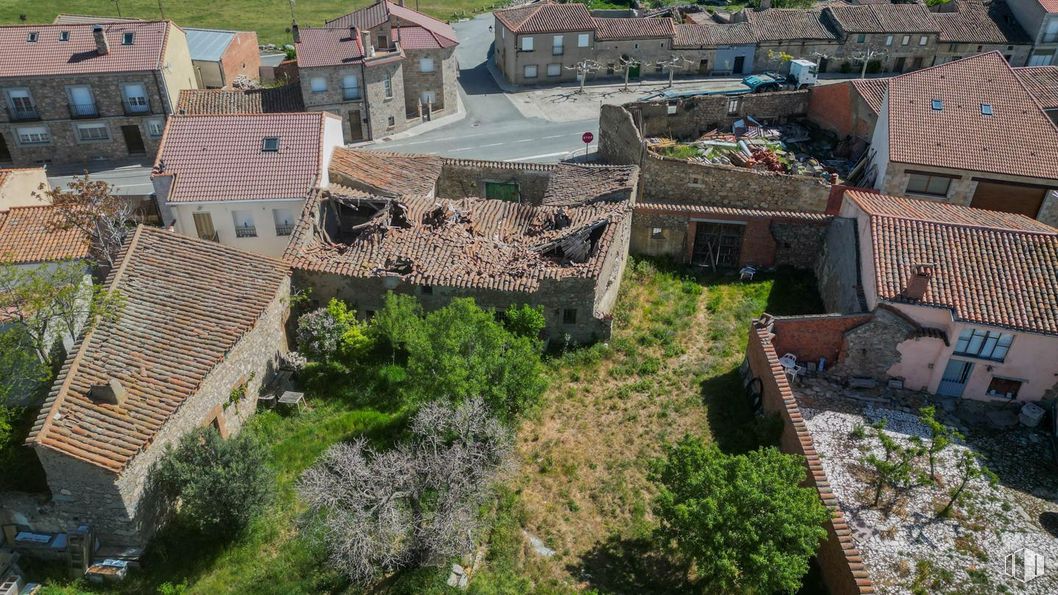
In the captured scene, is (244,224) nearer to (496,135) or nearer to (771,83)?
(496,135)

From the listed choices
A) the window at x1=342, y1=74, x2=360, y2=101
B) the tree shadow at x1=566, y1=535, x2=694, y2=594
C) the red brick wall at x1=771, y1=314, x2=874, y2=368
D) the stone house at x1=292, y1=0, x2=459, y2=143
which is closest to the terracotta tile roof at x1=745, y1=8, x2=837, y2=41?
the stone house at x1=292, y1=0, x2=459, y2=143

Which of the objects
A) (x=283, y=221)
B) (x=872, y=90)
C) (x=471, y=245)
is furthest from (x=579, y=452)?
(x=872, y=90)

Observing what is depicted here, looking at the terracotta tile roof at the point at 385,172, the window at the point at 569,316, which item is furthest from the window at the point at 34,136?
the window at the point at 569,316

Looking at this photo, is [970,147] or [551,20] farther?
[551,20]

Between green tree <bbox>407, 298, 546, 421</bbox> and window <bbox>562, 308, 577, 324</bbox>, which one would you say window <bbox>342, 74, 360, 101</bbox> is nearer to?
window <bbox>562, 308, 577, 324</bbox>

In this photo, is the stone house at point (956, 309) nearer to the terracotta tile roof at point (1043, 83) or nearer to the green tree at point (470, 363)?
the green tree at point (470, 363)

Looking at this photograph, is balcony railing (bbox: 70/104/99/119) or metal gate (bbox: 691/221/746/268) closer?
metal gate (bbox: 691/221/746/268)

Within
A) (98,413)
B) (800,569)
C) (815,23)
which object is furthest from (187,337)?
(815,23)
